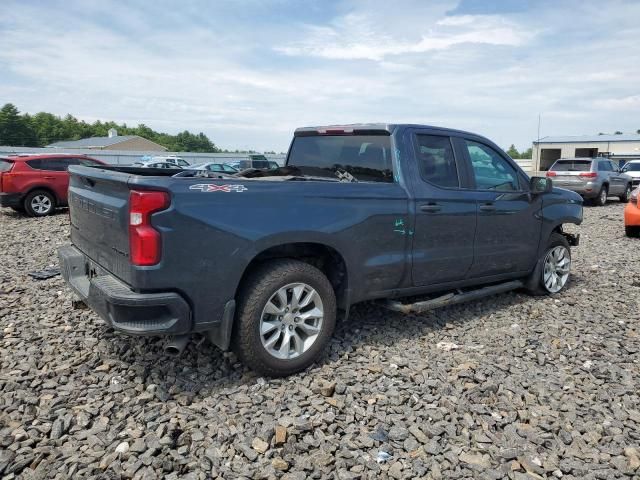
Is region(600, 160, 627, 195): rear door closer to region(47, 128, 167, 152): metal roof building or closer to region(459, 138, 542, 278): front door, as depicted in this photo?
region(459, 138, 542, 278): front door

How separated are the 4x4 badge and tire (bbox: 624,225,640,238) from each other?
9.67 m

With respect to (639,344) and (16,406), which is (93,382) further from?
(639,344)

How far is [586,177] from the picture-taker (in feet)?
54.9

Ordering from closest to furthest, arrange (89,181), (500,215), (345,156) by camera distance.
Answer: (89,181) → (345,156) → (500,215)

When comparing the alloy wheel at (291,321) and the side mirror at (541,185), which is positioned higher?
the side mirror at (541,185)

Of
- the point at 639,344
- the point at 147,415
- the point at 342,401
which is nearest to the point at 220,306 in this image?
the point at 147,415

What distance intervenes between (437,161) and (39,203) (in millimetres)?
11276

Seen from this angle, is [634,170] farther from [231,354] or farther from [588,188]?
[231,354]

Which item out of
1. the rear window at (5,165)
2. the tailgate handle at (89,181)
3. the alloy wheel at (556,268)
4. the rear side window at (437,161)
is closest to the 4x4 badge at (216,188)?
the tailgate handle at (89,181)

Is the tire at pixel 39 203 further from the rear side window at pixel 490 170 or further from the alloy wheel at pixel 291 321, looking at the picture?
the rear side window at pixel 490 170

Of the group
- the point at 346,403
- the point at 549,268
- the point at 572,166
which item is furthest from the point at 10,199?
the point at 572,166

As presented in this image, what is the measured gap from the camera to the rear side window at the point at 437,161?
4.41m

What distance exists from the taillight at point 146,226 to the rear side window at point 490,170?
307cm

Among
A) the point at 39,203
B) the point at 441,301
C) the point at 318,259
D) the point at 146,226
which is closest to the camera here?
the point at 146,226
